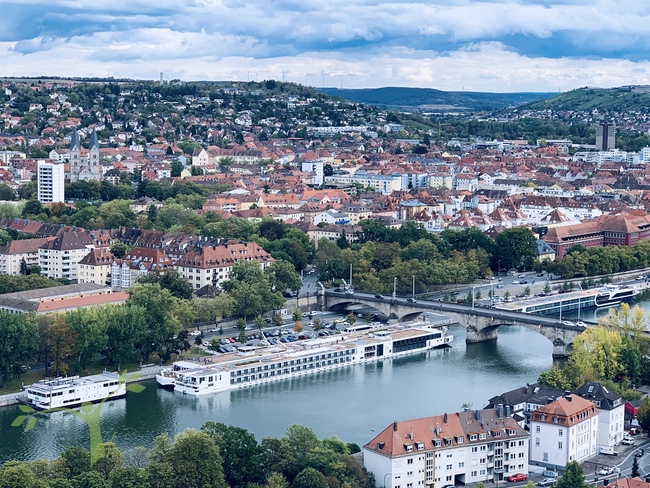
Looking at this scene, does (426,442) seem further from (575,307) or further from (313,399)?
(575,307)

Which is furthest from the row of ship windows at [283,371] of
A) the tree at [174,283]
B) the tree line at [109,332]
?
the tree at [174,283]

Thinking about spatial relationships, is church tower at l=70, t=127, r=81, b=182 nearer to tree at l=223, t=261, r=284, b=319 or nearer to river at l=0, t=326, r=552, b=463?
tree at l=223, t=261, r=284, b=319

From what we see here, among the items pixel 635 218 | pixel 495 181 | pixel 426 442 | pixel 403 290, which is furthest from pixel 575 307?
pixel 495 181

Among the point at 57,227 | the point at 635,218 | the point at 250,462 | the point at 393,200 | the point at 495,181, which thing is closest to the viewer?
the point at 250,462

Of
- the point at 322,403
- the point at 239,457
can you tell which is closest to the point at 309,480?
the point at 239,457

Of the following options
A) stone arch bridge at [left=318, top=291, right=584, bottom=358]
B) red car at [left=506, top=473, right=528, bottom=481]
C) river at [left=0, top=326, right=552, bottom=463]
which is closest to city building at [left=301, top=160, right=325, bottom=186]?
stone arch bridge at [left=318, top=291, right=584, bottom=358]

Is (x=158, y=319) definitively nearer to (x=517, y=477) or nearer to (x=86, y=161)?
(x=517, y=477)
